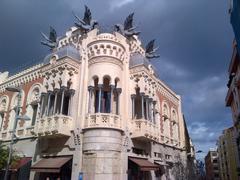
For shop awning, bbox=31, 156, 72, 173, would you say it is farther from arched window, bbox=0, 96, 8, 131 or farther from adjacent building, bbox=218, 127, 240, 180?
adjacent building, bbox=218, 127, 240, 180

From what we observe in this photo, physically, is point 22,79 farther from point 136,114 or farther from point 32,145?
point 136,114

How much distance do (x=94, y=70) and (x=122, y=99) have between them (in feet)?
10.5

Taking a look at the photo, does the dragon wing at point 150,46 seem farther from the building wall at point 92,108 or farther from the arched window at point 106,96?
the arched window at point 106,96

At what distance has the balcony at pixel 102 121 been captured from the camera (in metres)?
16.9

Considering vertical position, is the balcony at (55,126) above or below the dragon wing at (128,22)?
below

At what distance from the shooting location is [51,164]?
1662cm

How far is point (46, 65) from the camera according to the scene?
Result: 69.2 feet

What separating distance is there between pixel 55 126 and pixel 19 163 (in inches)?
178

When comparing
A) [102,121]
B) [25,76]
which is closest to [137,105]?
[102,121]

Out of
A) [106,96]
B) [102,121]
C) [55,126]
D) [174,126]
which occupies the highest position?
[106,96]

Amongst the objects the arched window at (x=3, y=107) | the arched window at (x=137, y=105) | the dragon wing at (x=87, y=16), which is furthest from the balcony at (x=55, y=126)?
the dragon wing at (x=87, y=16)

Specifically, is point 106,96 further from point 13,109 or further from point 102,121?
point 13,109

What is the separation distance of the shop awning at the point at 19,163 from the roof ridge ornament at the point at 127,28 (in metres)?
13.6

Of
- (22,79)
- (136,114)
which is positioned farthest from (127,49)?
(22,79)
